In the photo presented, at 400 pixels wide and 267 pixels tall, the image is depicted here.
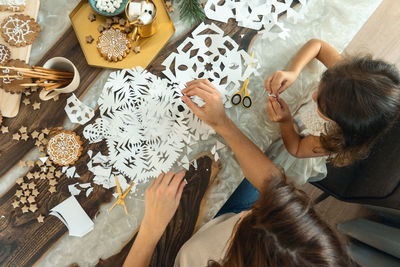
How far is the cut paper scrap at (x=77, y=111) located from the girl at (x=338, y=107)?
1.85ft

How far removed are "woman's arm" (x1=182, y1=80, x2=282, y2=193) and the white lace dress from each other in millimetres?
176

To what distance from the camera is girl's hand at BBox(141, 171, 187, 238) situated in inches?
33.4

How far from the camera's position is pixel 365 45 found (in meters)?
1.58

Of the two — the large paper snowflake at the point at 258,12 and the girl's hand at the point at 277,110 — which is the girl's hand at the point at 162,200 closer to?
the girl's hand at the point at 277,110

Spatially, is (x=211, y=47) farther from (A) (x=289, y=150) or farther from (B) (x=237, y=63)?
(A) (x=289, y=150)

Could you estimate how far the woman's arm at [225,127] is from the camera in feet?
2.94

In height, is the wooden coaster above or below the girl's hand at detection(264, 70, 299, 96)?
below

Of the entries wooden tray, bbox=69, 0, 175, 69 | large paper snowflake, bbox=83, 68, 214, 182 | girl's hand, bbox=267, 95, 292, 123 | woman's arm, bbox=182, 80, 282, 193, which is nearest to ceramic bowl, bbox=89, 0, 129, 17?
wooden tray, bbox=69, 0, 175, 69

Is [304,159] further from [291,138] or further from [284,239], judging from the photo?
[284,239]

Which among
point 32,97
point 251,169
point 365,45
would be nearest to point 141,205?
point 251,169

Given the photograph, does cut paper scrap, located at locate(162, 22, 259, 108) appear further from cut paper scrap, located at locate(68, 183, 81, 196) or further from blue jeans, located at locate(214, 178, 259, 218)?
cut paper scrap, located at locate(68, 183, 81, 196)

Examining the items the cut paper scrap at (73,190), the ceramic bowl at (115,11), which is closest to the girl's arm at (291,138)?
the ceramic bowl at (115,11)

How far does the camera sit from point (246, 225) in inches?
27.0

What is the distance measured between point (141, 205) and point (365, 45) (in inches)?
56.9
